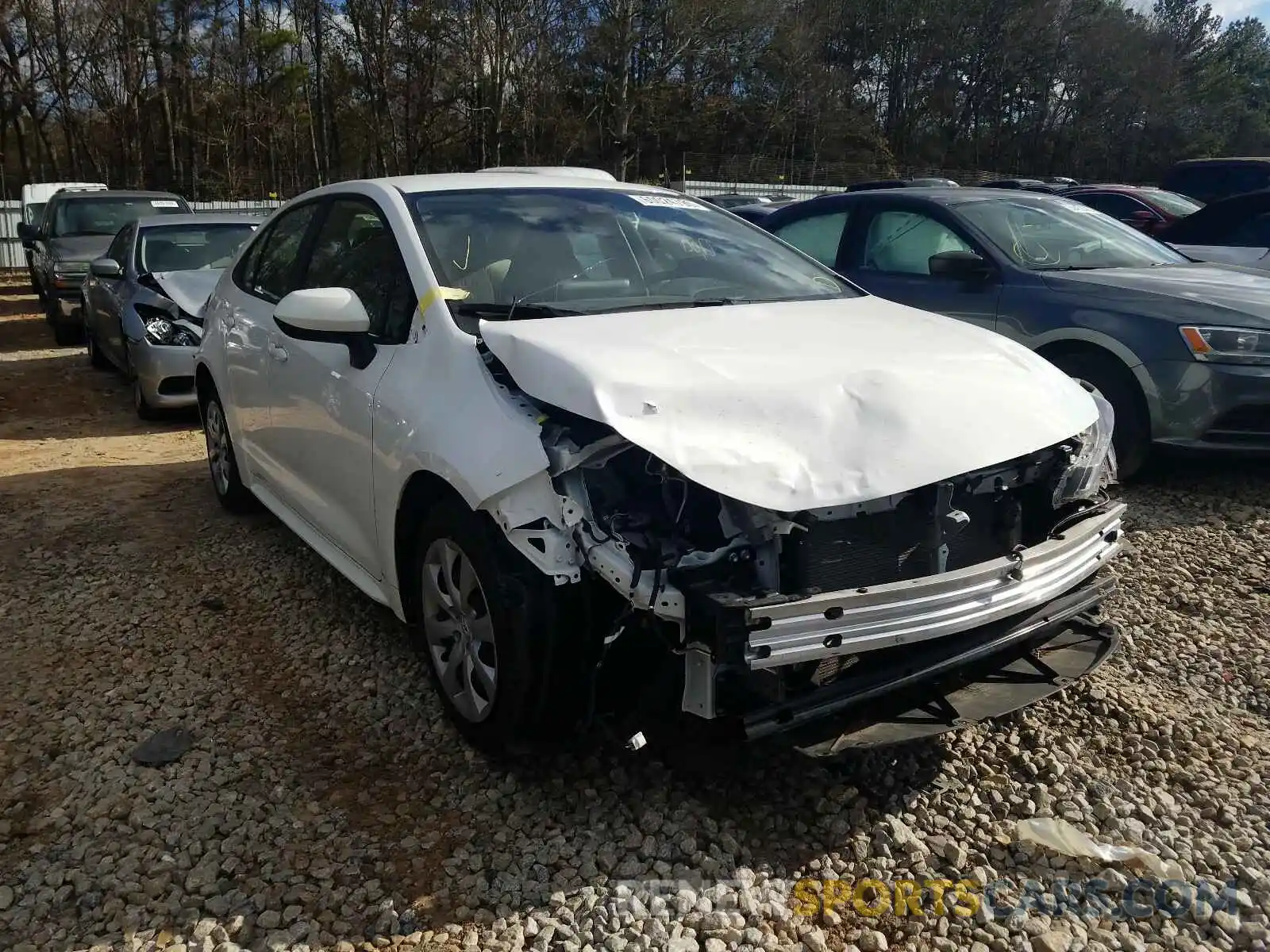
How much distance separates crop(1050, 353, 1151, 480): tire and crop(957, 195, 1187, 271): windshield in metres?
0.81

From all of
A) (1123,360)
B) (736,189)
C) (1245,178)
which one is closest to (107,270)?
(1123,360)

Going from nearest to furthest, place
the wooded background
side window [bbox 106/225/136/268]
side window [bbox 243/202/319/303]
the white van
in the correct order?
side window [bbox 243/202/319/303]
side window [bbox 106/225/136/268]
the white van
the wooded background

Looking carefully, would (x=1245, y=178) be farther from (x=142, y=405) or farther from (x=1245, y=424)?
(x=142, y=405)

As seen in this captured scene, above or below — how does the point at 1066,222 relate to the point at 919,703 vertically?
above

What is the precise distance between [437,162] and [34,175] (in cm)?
1254

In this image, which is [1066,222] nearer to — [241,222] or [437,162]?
[241,222]

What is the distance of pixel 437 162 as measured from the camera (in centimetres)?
3017

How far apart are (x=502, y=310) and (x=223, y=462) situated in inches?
109

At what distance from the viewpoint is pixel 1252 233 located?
8578mm

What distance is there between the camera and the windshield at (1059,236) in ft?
19.6

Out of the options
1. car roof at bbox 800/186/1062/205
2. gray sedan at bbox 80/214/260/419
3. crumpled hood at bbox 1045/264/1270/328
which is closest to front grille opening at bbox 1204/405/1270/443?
crumpled hood at bbox 1045/264/1270/328

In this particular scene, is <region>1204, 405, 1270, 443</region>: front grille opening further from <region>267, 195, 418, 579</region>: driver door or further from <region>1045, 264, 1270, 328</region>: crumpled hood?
<region>267, 195, 418, 579</region>: driver door

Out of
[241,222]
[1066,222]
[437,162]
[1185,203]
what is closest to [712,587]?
[1066,222]

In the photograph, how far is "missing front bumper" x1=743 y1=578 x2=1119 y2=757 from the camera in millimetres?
2391
